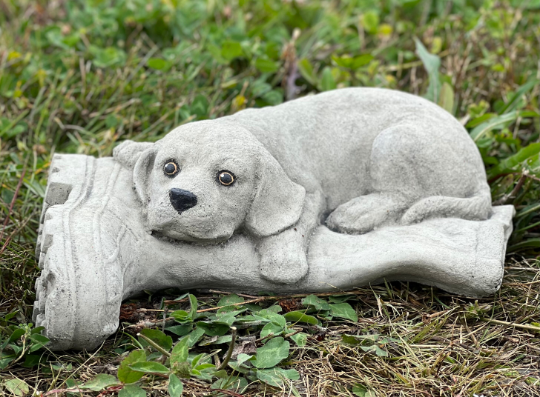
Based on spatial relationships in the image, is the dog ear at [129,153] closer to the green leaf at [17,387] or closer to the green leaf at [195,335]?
the green leaf at [195,335]

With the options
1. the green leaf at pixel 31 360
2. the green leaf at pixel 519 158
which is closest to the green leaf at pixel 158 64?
the green leaf at pixel 519 158

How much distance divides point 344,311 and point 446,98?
1918mm

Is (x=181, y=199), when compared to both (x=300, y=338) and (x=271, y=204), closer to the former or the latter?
(x=271, y=204)

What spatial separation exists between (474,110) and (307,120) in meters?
1.57

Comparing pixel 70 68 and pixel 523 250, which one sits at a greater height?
pixel 70 68

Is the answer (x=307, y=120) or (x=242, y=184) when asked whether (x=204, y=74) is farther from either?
(x=242, y=184)

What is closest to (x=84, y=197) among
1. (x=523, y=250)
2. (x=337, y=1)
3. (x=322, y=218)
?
(x=322, y=218)

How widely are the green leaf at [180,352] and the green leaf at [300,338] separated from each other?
48cm

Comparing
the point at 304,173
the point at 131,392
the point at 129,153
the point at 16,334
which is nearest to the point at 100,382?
the point at 131,392

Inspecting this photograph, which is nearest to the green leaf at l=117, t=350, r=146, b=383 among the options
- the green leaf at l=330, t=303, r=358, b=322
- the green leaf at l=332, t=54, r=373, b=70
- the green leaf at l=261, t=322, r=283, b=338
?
the green leaf at l=261, t=322, r=283, b=338

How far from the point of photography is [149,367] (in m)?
2.49

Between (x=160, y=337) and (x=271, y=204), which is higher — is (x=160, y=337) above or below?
below

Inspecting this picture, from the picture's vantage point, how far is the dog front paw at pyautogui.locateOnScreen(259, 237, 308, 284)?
300 cm

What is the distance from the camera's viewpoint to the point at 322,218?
132 inches
